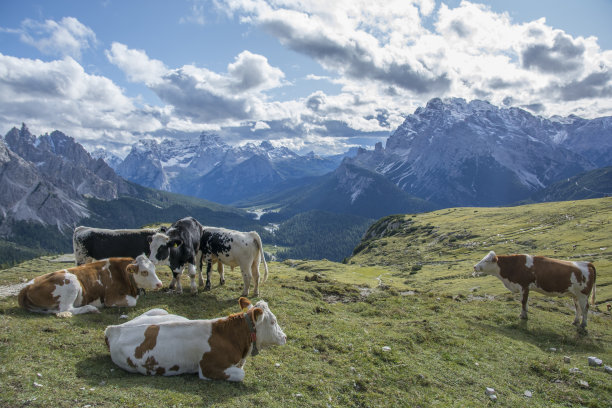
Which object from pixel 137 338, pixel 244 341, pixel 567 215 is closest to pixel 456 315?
pixel 244 341

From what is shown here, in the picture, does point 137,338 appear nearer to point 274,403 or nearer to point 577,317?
point 274,403

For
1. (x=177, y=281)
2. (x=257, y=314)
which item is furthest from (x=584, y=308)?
(x=177, y=281)

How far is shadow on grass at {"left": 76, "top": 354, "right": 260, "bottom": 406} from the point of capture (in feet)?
29.6

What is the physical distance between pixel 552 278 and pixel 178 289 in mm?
21861

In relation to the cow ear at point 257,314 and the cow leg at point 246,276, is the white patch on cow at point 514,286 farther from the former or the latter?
the cow ear at point 257,314

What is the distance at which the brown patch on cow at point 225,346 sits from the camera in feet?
33.2

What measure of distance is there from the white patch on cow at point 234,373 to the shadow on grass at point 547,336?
1353 centimetres

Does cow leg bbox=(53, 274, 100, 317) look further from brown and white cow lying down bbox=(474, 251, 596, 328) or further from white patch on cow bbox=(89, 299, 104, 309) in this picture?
brown and white cow lying down bbox=(474, 251, 596, 328)

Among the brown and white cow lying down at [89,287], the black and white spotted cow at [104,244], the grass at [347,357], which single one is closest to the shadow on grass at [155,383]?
the grass at [347,357]

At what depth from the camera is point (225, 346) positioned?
10.4m

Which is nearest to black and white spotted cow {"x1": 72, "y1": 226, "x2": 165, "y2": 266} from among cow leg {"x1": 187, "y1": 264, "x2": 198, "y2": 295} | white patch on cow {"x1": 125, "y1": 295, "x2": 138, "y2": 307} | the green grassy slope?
cow leg {"x1": 187, "y1": 264, "x2": 198, "y2": 295}

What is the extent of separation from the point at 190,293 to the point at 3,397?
10908mm

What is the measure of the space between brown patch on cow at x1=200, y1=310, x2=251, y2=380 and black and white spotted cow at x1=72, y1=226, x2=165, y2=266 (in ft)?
40.6

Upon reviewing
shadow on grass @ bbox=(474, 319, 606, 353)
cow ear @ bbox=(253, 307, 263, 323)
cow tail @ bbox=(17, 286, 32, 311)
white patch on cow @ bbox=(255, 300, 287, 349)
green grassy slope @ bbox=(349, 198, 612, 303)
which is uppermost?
cow ear @ bbox=(253, 307, 263, 323)
